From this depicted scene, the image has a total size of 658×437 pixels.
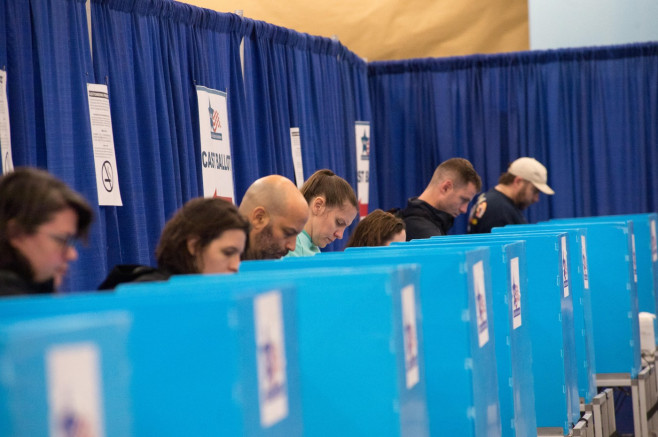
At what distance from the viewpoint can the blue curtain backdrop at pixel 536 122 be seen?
650 centimetres

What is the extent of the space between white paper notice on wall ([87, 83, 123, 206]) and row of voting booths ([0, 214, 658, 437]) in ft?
4.92

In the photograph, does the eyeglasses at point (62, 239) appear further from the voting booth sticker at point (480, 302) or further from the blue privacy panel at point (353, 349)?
the voting booth sticker at point (480, 302)

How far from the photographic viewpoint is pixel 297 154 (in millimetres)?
5047

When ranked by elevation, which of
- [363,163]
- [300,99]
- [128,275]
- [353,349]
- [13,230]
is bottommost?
[353,349]

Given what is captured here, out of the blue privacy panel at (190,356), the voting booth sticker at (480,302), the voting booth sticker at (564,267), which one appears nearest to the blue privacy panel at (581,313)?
the voting booth sticker at (564,267)

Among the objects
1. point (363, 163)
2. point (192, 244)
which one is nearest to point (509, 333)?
point (192, 244)

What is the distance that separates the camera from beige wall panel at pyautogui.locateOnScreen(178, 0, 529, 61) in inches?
272

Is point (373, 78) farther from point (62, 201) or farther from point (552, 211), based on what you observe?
point (62, 201)

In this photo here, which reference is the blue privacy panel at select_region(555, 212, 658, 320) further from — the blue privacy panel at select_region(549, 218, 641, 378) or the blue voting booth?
the blue privacy panel at select_region(549, 218, 641, 378)

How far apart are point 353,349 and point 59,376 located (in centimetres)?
66

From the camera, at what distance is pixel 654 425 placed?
12.9 ft

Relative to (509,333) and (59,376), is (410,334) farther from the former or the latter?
(59,376)

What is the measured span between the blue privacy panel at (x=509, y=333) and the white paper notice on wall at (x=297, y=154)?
2.87m

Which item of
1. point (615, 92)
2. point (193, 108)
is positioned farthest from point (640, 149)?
point (193, 108)
